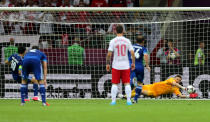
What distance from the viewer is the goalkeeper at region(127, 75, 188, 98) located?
1631 centimetres

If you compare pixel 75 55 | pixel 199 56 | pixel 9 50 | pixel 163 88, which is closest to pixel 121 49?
pixel 163 88

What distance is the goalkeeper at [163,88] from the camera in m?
16.3

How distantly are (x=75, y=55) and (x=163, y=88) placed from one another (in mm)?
3418

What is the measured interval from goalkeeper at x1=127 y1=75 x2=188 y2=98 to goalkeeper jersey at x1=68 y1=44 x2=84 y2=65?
269cm

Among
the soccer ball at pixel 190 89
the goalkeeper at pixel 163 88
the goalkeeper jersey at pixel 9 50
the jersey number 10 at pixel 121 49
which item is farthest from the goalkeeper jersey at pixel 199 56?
the goalkeeper jersey at pixel 9 50

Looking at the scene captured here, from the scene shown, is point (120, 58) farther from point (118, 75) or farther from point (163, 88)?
point (163, 88)

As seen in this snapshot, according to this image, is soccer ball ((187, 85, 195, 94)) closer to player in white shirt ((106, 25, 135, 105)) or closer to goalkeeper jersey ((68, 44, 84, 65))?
player in white shirt ((106, 25, 135, 105))

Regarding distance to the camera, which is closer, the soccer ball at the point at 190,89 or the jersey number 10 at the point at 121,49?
the jersey number 10 at the point at 121,49

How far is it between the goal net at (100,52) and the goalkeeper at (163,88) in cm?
89

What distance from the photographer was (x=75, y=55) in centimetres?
1769

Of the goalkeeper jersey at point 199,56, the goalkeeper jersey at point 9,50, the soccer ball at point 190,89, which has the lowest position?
the soccer ball at point 190,89

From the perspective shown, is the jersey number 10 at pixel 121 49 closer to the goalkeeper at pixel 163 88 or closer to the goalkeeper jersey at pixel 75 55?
the goalkeeper at pixel 163 88

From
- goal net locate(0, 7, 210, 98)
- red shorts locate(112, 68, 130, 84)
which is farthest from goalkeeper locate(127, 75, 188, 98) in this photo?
red shorts locate(112, 68, 130, 84)

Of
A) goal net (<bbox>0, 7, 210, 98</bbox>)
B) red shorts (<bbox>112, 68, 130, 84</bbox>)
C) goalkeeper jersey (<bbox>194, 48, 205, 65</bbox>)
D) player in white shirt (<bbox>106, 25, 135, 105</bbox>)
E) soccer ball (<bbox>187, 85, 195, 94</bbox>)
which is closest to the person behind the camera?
player in white shirt (<bbox>106, 25, 135, 105</bbox>)
